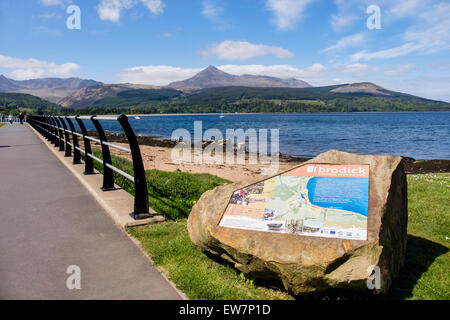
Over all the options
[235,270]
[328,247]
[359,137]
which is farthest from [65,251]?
[359,137]

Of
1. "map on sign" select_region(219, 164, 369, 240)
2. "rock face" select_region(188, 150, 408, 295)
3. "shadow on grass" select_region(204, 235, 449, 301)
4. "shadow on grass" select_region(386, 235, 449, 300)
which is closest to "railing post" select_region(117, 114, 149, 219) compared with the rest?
"rock face" select_region(188, 150, 408, 295)

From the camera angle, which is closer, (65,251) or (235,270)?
(235,270)

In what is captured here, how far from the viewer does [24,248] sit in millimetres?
4312

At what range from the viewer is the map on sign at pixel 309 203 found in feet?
11.2

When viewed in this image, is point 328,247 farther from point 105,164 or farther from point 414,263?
point 105,164

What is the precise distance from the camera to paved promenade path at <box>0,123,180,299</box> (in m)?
3.31

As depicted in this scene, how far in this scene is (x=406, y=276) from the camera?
4.03 m

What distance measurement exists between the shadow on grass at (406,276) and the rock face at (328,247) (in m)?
0.16

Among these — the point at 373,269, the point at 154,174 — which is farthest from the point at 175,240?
the point at 154,174

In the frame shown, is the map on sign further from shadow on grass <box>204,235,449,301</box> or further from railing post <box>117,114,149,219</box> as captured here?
railing post <box>117,114,149,219</box>

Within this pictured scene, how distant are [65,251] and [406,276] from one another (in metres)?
3.87

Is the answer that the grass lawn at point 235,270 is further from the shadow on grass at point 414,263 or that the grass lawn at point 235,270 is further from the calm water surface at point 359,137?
the calm water surface at point 359,137
